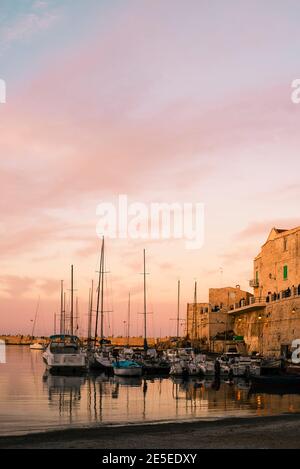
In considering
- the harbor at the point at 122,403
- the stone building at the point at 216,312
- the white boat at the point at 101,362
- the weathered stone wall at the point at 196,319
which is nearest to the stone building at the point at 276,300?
the stone building at the point at 216,312

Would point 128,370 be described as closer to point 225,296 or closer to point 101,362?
point 101,362

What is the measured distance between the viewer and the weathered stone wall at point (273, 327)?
196 ft

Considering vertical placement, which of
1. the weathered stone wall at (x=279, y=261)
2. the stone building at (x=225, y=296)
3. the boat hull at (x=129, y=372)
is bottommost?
the boat hull at (x=129, y=372)

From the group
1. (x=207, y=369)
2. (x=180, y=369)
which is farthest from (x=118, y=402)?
(x=180, y=369)

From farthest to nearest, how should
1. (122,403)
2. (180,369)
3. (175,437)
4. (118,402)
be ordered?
(180,369) → (118,402) → (122,403) → (175,437)

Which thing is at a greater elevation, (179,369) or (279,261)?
(279,261)

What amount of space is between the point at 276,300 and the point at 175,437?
47.8 metres

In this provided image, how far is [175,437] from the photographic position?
19.2 m

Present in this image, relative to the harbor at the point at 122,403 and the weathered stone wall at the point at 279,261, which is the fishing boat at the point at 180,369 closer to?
the harbor at the point at 122,403

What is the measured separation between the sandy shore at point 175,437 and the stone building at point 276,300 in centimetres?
3841

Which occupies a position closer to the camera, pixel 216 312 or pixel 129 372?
pixel 129 372

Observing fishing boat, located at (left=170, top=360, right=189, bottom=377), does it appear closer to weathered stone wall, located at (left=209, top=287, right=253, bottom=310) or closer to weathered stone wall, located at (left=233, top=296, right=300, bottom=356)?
weathered stone wall, located at (left=233, top=296, right=300, bottom=356)

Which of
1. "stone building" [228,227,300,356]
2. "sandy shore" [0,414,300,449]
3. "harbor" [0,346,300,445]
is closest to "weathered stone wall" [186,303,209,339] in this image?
"stone building" [228,227,300,356]
